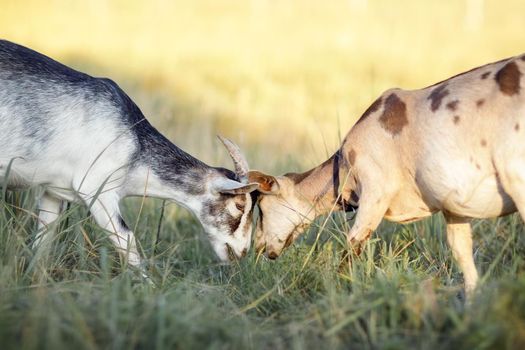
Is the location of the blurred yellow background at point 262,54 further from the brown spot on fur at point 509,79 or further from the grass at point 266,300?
the brown spot on fur at point 509,79

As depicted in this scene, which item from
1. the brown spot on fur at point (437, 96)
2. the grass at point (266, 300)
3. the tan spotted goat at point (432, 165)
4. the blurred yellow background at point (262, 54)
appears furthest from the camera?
the blurred yellow background at point (262, 54)

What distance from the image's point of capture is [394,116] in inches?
206

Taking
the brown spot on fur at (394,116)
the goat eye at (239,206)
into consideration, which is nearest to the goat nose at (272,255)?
the goat eye at (239,206)

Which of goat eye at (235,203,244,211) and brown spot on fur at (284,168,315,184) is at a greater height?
brown spot on fur at (284,168,315,184)

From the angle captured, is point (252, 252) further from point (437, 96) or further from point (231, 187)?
point (437, 96)

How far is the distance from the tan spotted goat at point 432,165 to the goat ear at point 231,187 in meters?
0.12

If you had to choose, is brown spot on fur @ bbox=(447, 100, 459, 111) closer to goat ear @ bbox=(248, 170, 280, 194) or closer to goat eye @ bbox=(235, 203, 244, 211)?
goat ear @ bbox=(248, 170, 280, 194)

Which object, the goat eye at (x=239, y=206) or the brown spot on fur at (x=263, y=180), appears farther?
the goat eye at (x=239, y=206)

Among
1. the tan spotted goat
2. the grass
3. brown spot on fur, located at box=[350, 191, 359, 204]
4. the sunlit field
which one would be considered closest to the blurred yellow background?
the sunlit field

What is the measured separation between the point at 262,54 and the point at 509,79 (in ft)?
37.8

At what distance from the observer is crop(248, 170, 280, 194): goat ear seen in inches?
234

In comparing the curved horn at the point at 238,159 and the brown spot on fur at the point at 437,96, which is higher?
the brown spot on fur at the point at 437,96

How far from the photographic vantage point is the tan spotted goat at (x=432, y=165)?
4.62 meters

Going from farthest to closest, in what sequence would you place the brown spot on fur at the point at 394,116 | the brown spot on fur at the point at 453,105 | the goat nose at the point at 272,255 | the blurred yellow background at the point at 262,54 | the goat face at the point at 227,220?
the blurred yellow background at the point at 262,54 → the goat face at the point at 227,220 → the goat nose at the point at 272,255 → the brown spot on fur at the point at 394,116 → the brown spot on fur at the point at 453,105
